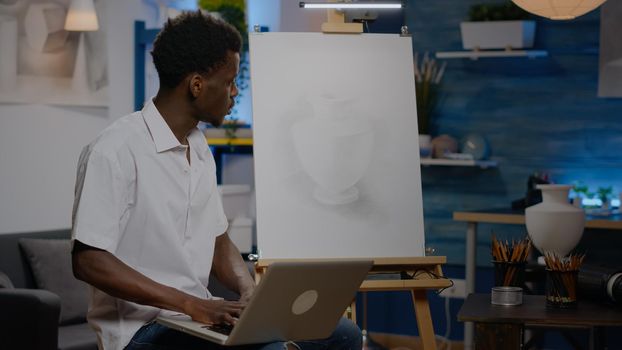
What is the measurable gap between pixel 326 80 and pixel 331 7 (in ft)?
0.80

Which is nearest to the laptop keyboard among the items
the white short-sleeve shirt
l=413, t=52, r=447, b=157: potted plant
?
the white short-sleeve shirt

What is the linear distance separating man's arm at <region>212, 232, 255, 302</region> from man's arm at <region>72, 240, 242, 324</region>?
Answer: 38 cm

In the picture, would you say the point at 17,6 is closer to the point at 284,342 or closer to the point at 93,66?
the point at 93,66

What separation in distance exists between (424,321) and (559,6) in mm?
1633

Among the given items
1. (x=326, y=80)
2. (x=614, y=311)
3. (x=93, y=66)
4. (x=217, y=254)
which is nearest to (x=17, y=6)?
(x=93, y=66)

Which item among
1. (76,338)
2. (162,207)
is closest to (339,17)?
(162,207)

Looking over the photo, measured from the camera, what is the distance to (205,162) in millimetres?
2439

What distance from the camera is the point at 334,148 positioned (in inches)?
124

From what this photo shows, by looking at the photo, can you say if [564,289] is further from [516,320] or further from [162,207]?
[162,207]

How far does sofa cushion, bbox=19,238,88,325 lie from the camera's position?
3939mm

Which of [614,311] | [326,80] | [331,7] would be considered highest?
[331,7]

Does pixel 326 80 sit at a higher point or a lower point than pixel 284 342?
higher

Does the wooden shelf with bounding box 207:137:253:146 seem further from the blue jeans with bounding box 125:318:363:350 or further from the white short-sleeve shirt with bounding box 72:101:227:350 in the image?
the blue jeans with bounding box 125:318:363:350

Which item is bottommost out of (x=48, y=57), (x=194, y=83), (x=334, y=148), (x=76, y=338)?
(x=76, y=338)
